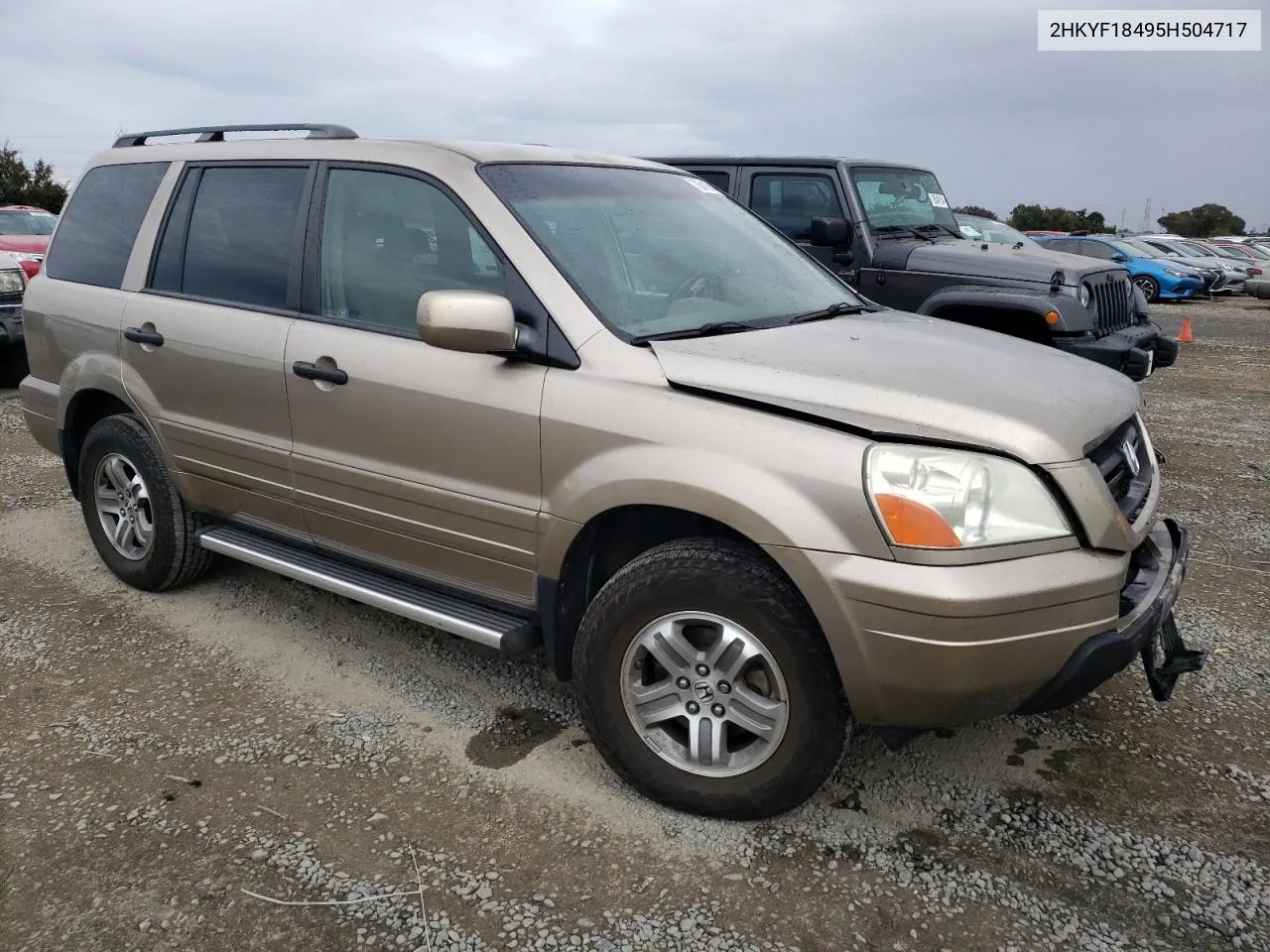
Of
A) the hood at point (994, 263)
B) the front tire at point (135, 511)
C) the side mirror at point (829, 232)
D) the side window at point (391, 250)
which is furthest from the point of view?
the side mirror at point (829, 232)

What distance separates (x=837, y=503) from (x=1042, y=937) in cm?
112

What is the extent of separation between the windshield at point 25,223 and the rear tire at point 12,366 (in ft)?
13.5

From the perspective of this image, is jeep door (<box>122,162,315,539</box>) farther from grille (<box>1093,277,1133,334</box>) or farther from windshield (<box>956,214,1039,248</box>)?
windshield (<box>956,214,1039,248</box>)

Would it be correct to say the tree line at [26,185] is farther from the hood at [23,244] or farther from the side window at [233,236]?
the side window at [233,236]

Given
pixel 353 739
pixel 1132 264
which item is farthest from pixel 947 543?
pixel 1132 264

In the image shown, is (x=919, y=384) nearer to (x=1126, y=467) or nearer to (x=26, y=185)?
(x=1126, y=467)

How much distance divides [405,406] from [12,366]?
8.10 meters

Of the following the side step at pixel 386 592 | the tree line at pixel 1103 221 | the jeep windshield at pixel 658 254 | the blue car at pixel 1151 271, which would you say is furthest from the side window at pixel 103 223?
the tree line at pixel 1103 221

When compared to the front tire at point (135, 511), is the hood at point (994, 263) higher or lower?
higher

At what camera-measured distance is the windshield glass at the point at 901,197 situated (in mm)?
7117

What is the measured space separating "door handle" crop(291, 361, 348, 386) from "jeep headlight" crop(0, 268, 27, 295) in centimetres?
689

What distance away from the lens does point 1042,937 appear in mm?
2348

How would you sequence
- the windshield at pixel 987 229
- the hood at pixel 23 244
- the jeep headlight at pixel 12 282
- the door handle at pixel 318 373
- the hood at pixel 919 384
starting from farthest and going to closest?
the windshield at pixel 987 229 < the hood at pixel 23 244 < the jeep headlight at pixel 12 282 < the door handle at pixel 318 373 < the hood at pixel 919 384

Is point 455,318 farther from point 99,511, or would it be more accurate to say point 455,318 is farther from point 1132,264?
point 1132,264
